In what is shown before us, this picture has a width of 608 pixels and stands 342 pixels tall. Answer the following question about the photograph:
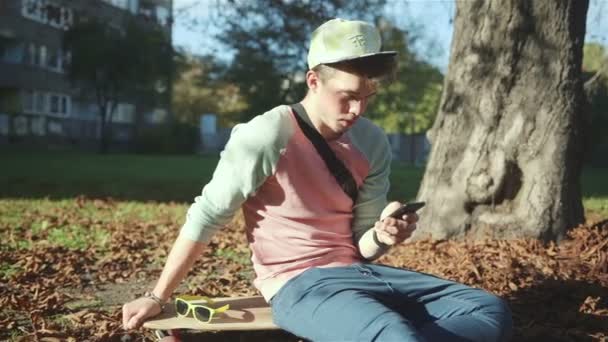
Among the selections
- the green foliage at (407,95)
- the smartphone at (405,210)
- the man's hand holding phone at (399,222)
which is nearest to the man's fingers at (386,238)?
the man's hand holding phone at (399,222)

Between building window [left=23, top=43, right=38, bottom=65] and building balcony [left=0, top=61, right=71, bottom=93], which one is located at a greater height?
building window [left=23, top=43, right=38, bottom=65]

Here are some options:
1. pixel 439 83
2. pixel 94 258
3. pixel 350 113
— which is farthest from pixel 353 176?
pixel 439 83

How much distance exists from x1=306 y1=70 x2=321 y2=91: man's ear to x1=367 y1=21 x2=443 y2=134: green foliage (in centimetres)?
3140

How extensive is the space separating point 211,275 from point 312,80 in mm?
2979

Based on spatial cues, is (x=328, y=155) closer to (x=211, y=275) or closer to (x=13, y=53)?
(x=211, y=275)

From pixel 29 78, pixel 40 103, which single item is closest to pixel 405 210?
pixel 29 78

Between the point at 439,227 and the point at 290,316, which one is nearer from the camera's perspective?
the point at 290,316

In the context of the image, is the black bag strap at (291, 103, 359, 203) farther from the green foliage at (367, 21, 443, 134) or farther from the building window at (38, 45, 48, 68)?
the building window at (38, 45, 48, 68)

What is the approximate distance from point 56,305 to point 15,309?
24 cm

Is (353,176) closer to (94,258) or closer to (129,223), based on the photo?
(94,258)

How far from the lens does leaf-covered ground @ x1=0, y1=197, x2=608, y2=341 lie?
166 inches

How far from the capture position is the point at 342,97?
3277mm

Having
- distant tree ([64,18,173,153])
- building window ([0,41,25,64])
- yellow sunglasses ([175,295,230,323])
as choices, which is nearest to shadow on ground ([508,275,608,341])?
yellow sunglasses ([175,295,230,323])

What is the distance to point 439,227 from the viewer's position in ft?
22.0
